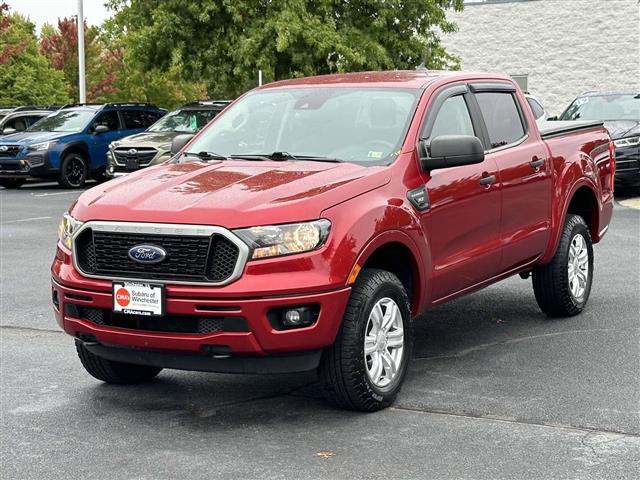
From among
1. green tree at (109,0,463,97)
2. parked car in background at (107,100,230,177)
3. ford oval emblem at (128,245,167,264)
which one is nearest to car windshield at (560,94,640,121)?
parked car in background at (107,100,230,177)

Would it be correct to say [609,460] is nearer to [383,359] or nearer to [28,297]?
[383,359]

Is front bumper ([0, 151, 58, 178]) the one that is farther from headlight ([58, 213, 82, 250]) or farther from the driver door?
headlight ([58, 213, 82, 250])

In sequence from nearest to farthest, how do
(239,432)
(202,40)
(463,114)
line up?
(239,432), (463,114), (202,40)

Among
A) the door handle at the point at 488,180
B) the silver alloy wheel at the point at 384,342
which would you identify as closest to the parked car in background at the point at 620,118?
the door handle at the point at 488,180

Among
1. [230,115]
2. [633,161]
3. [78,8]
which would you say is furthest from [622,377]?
[78,8]

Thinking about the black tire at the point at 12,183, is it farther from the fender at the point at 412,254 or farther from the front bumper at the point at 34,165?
the fender at the point at 412,254

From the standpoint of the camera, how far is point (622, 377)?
6.34m

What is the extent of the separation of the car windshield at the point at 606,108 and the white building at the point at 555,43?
1829 cm

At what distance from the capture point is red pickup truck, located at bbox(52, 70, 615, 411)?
520 centimetres

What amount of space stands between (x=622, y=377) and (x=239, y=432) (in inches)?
Result: 94.1

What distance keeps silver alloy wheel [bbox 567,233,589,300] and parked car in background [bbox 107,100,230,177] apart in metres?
12.8

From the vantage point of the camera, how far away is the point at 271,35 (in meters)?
25.4

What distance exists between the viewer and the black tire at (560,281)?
7.90 metres

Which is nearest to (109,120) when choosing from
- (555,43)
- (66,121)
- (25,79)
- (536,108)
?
(66,121)
